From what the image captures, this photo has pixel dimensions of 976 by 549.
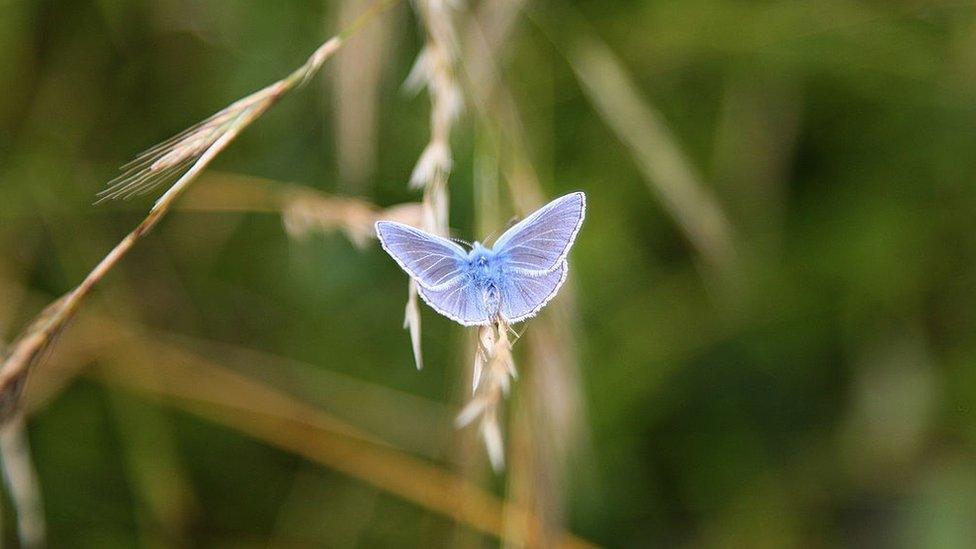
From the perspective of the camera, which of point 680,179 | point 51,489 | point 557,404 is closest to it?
point 557,404

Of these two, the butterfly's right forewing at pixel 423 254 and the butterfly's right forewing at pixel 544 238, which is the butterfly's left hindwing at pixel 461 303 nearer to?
the butterfly's right forewing at pixel 423 254

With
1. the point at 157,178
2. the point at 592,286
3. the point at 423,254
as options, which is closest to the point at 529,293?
the point at 423,254

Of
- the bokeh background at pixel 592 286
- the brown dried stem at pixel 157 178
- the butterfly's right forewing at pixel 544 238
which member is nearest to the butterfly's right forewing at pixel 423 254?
the butterfly's right forewing at pixel 544 238

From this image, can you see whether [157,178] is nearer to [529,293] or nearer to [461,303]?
[461,303]

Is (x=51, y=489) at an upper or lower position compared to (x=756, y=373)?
lower

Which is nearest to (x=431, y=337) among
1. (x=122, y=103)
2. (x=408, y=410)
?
(x=408, y=410)

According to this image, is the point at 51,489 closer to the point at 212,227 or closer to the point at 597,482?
the point at 212,227
